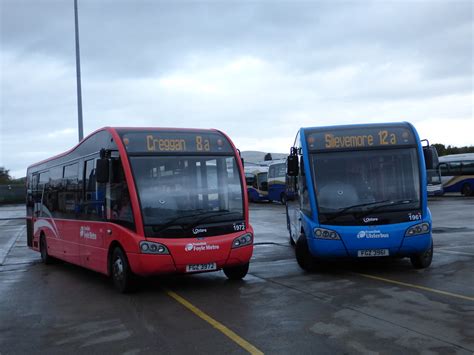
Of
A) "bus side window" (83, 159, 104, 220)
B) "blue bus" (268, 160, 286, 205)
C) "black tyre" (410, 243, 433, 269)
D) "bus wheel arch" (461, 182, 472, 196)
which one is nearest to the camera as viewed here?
"bus side window" (83, 159, 104, 220)

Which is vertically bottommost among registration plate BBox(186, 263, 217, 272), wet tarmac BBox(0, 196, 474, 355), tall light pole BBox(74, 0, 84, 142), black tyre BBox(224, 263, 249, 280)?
wet tarmac BBox(0, 196, 474, 355)

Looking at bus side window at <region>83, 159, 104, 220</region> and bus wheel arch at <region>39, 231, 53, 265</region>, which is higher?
bus side window at <region>83, 159, 104, 220</region>

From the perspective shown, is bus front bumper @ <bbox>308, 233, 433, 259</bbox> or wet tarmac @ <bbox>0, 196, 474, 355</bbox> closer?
wet tarmac @ <bbox>0, 196, 474, 355</bbox>

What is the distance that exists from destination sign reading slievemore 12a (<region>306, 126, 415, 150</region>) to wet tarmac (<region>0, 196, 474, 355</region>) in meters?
2.36

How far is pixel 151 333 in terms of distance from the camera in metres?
6.73

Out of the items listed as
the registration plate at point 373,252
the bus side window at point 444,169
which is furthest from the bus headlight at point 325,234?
the bus side window at point 444,169

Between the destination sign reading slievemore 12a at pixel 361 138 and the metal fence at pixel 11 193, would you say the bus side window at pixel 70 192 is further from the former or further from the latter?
the metal fence at pixel 11 193

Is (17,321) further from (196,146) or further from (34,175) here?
(34,175)

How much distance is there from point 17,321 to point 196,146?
3955 millimetres

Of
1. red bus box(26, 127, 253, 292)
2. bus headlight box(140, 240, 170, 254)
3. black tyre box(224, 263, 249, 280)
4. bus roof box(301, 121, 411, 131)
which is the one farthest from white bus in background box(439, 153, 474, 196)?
bus headlight box(140, 240, 170, 254)

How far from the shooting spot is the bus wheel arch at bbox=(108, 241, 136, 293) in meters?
9.23

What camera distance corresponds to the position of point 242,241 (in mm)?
9641

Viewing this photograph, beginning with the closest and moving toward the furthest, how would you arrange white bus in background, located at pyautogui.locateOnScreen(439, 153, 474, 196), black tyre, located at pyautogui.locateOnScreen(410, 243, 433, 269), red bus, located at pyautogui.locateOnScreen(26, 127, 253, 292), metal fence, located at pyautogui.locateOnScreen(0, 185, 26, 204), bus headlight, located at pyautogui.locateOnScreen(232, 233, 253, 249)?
red bus, located at pyautogui.locateOnScreen(26, 127, 253, 292) < bus headlight, located at pyautogui.locateOnScreen(232, 233, 253, 249) < black tyre, located at pyautogui.locateOnScreen(410, 243, 433, 269) < white bus in background, located at pyautogui.locateOnScreen(439, 153, 474, 196) < metal fence, located at pyautogui.locateOnScreen(0, 185, 26, 204)

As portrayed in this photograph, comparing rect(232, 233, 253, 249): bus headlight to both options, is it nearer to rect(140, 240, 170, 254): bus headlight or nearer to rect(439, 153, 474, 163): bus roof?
A: rect(140, 240, 170, 254): bus headlight
